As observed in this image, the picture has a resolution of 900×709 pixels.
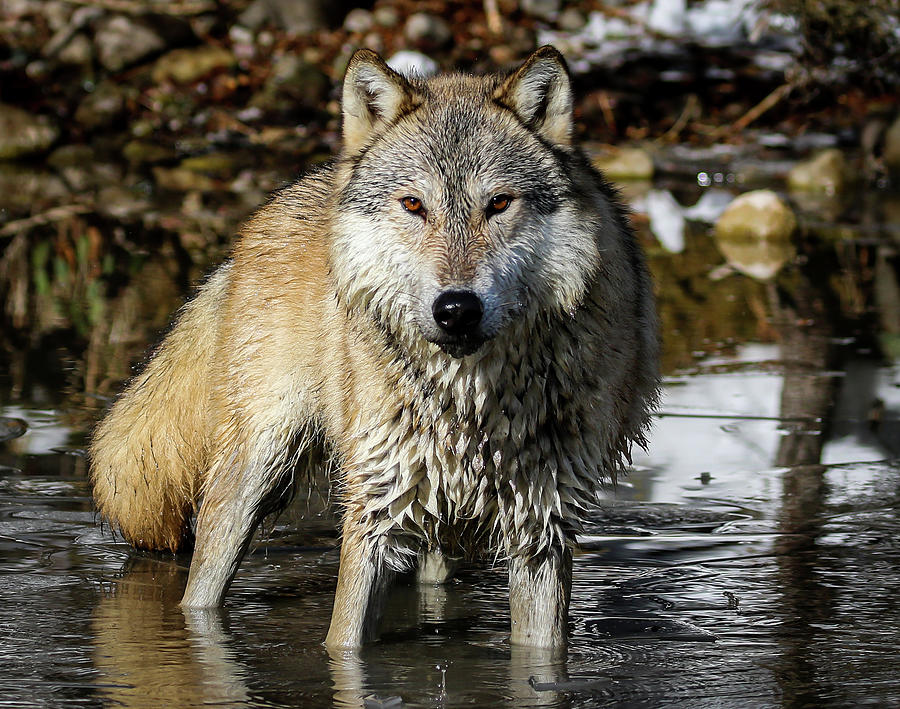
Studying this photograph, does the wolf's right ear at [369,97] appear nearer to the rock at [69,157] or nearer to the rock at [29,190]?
the rock at [29,190]

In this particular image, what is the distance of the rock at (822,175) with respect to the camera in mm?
19812

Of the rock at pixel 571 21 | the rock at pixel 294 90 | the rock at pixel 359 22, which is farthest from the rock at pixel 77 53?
the rock at pixel 571 21

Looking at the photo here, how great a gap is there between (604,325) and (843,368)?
16.8 ft

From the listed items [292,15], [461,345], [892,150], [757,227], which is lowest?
[461,345]

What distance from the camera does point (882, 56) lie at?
18203mm

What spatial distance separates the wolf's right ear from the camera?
4969mm

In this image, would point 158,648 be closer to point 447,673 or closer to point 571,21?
point 447,673

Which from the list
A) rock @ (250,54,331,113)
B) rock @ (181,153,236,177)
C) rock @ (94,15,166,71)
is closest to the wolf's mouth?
rock @ (181,153,236,177)

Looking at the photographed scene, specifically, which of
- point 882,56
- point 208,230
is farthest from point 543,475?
point 882,56

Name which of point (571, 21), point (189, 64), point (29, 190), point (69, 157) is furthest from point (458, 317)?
point (571, 21)

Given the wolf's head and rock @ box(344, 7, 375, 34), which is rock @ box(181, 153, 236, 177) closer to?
rock @ box(344, 7, 375, 34)

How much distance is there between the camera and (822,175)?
19.9 m

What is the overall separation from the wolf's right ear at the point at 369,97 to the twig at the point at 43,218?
11235mm

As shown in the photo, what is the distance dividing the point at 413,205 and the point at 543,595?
1543 mm
